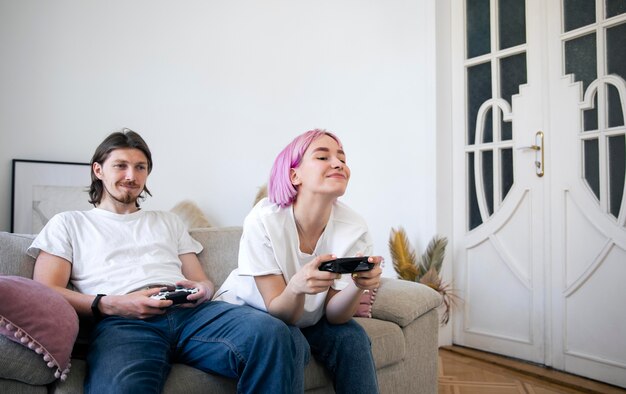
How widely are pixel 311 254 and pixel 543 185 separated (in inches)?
74.7

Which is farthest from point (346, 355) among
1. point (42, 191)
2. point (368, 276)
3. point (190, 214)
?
point (42, 191)

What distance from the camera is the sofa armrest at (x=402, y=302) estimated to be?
2.04 metres

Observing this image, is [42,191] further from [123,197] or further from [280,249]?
[280,249]

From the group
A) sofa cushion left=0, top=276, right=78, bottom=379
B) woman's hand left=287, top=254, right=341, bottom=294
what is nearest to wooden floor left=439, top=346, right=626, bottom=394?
woman's hand left=287, top=254, right=341, bottom=294

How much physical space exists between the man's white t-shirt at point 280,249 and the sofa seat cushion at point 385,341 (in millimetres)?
282

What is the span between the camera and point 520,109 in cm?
320

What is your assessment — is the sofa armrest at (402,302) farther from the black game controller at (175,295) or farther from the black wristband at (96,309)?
the black wristband at (96,309)

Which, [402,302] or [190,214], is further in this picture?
[190,214]

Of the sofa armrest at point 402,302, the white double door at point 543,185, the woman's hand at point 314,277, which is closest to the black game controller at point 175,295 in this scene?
the woman's hand at point 314,277

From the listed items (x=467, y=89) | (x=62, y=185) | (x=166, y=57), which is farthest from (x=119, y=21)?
(x=467, y=89)

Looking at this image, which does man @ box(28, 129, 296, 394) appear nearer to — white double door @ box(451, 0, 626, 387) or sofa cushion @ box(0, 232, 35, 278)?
sofa cushion @ box(0, 232, 35, 278)

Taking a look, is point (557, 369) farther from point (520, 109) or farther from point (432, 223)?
point (520, 109)

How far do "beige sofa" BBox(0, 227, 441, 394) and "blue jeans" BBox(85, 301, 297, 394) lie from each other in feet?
0.19

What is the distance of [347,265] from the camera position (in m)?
1.43
